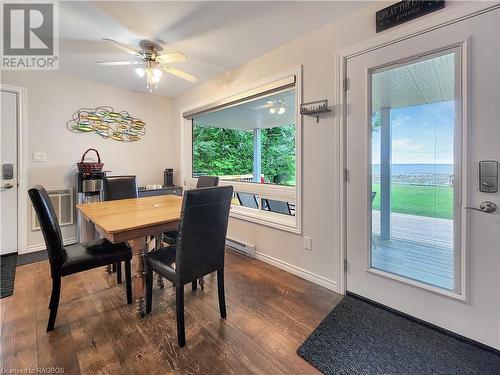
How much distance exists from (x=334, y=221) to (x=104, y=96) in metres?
3.77

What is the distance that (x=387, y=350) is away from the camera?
4.82ft

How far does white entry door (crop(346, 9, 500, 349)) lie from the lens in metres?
1.44

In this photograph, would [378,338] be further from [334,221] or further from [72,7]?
[72,7]

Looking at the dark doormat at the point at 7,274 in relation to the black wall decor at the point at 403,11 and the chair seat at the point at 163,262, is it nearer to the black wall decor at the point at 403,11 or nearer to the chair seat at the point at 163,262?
the chair seat at the point at 163,262

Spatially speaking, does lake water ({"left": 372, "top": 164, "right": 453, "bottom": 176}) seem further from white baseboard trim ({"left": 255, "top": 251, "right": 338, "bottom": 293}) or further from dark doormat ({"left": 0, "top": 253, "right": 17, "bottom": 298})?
dark doormat ({"left": 0, "top": 253, "right": 17, "bottom": 298})

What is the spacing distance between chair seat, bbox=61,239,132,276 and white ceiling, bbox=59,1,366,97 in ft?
6.37

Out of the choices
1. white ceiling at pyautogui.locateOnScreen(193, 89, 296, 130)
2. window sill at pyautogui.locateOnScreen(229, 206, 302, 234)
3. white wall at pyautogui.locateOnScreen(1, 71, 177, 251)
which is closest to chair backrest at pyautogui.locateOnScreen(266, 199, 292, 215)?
window sill at pyautogui.locateOnScreen(229, 206, 302, 234)

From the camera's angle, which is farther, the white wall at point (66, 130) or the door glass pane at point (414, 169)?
the white wall at point (66, 130)

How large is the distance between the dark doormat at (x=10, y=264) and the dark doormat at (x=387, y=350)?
8.78ft

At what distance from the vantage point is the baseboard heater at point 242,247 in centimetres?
295

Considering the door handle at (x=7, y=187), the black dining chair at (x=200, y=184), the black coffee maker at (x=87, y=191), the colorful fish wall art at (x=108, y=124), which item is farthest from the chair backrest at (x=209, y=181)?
the door handle at (x=7, y=187)

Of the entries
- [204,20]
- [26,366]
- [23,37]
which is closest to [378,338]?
[26,366]

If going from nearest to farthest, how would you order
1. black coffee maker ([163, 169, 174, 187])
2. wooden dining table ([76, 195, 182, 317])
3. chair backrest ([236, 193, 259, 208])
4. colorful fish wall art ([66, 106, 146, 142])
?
wooden dining table ([76, 195, 182, 317])
chair backrest ([236, 193, 259, 208])
colorful fish wall art ([66, 106, 146, 142])
black coffee maker ([163, 169, 174, 187])

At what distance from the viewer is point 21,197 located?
2.98 m
